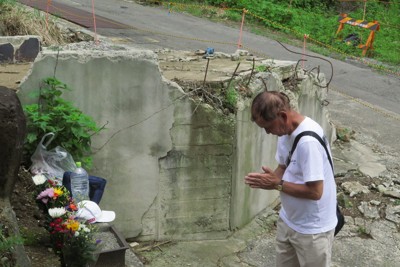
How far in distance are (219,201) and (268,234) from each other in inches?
32.8

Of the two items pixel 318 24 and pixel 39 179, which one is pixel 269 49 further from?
pixel 39 179

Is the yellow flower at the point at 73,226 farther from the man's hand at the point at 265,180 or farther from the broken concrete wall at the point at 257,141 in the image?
the broken concrete wall at the point at 257,141

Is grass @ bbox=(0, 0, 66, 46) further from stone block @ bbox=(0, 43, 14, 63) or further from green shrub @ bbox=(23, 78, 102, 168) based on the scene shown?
green shrub @ bbox=(23, 78, 102, 168)

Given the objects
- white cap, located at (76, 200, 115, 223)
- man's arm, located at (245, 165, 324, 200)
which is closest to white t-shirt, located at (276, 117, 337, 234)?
man's arm, located at (245, 165, 324, 200)

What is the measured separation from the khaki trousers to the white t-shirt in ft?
0.17

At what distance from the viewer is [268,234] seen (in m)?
7.01

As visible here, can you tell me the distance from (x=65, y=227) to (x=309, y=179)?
72.5 inches

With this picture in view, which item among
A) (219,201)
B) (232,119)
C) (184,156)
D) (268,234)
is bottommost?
(268,234)

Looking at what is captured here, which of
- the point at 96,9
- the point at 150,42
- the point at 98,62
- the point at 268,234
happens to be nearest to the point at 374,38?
the point at 150,42

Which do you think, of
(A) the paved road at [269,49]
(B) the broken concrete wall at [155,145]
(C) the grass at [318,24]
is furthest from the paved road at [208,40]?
(B) the broken concrete wall at [155,145]

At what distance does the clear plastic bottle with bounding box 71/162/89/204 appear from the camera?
4.98 m

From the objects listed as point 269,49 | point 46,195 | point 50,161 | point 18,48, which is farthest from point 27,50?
point 269,49

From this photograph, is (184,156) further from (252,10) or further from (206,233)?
(252,10)

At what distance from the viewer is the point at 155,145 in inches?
243
